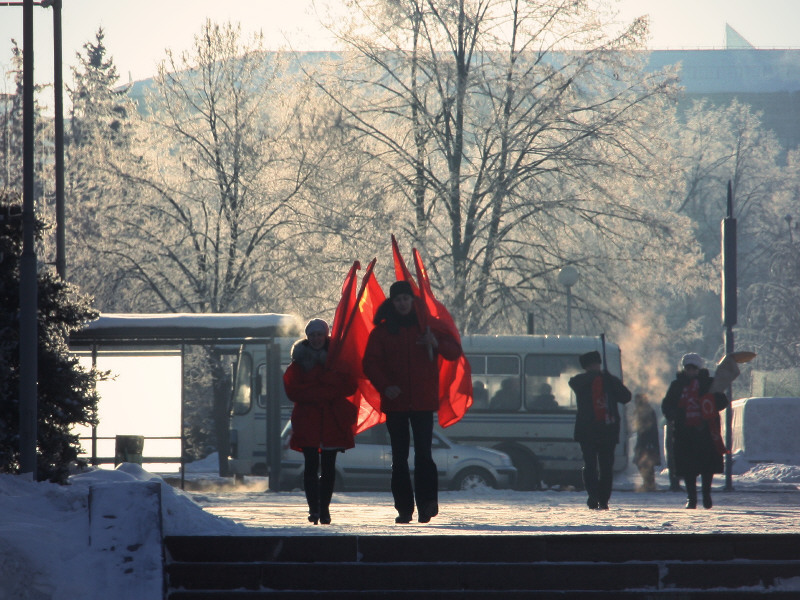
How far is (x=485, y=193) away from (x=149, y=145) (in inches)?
345

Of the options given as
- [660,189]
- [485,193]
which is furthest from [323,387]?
[660,189]

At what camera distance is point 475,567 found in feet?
23.4

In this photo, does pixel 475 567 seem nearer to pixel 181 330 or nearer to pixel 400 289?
pixel 400 289

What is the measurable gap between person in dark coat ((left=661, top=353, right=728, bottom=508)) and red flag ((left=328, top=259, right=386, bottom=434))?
4.08 metres

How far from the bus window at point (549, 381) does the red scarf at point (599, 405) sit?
10330mm

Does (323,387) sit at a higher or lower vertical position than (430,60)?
lower

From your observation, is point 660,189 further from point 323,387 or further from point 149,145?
point 323,387

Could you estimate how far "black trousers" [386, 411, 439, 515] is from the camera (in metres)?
8.88

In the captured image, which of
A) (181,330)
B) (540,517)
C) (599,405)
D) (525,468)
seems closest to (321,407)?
(540,517)

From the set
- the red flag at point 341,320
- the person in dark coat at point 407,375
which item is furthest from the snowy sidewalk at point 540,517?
the red flag at point 341,320

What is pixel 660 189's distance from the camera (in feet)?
95.1

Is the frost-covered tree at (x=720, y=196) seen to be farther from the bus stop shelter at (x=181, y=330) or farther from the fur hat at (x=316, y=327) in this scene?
the fur hat at (x=316, y=327)

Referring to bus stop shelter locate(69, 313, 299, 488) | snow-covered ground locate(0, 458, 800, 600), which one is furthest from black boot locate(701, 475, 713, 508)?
bus stop shelter locate(69, 313, 299, 488)

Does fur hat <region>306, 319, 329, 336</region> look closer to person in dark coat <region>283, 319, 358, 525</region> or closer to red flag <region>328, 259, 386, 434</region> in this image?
person in dark coat <region>283, 319, 358, 525</region>
